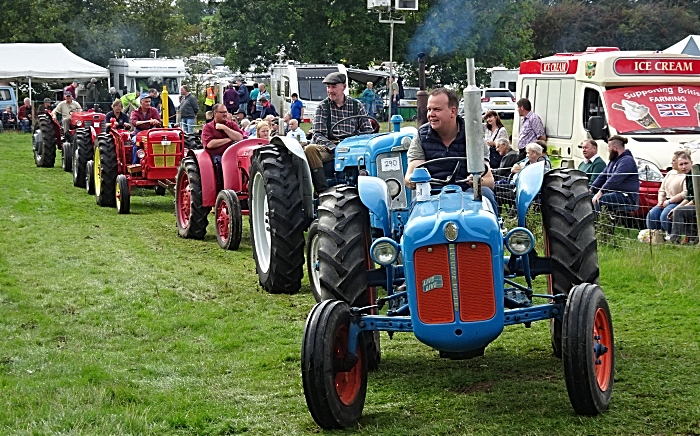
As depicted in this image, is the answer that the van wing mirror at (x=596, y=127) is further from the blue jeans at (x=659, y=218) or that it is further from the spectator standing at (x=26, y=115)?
the spectator standing at (x=26, y=115)

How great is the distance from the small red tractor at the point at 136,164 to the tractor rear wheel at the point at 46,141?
6.89 metres

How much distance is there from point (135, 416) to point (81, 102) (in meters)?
24.5

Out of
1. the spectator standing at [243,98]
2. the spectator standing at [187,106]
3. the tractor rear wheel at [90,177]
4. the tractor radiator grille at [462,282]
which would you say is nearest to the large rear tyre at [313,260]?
the tractor radiator grille at [462,282]

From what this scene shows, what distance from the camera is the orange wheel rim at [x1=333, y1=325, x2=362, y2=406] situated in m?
5.76

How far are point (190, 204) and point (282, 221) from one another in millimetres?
4080

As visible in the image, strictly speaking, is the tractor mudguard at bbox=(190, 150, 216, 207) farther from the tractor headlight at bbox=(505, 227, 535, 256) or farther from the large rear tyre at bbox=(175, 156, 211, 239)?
the tractor headlight at bbox=(505, 227, 535, 256)

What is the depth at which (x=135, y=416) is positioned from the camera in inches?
231

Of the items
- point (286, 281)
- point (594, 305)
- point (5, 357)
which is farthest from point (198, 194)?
point (594, 305)

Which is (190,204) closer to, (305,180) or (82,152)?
(305,180)

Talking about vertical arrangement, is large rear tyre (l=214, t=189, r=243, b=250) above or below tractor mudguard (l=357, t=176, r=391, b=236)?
below

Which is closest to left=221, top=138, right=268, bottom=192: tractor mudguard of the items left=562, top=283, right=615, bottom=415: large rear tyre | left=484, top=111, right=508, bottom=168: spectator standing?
left=484, top=111, right=508, bottom=168: spectator standing

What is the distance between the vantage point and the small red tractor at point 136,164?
53.1 feet

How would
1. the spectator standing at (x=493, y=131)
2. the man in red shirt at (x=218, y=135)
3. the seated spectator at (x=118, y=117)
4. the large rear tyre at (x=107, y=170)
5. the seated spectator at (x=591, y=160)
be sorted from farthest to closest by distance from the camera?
the seated spectator at (x=118, y=117) < the large rear tyre at (x=107, y=170) < the spectator standing at (x=493, y=131) < the man in red shirt at (x=218, y=135) < the seated spectator at (x=591, y=160)

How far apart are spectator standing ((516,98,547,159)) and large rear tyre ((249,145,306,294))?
622cm
